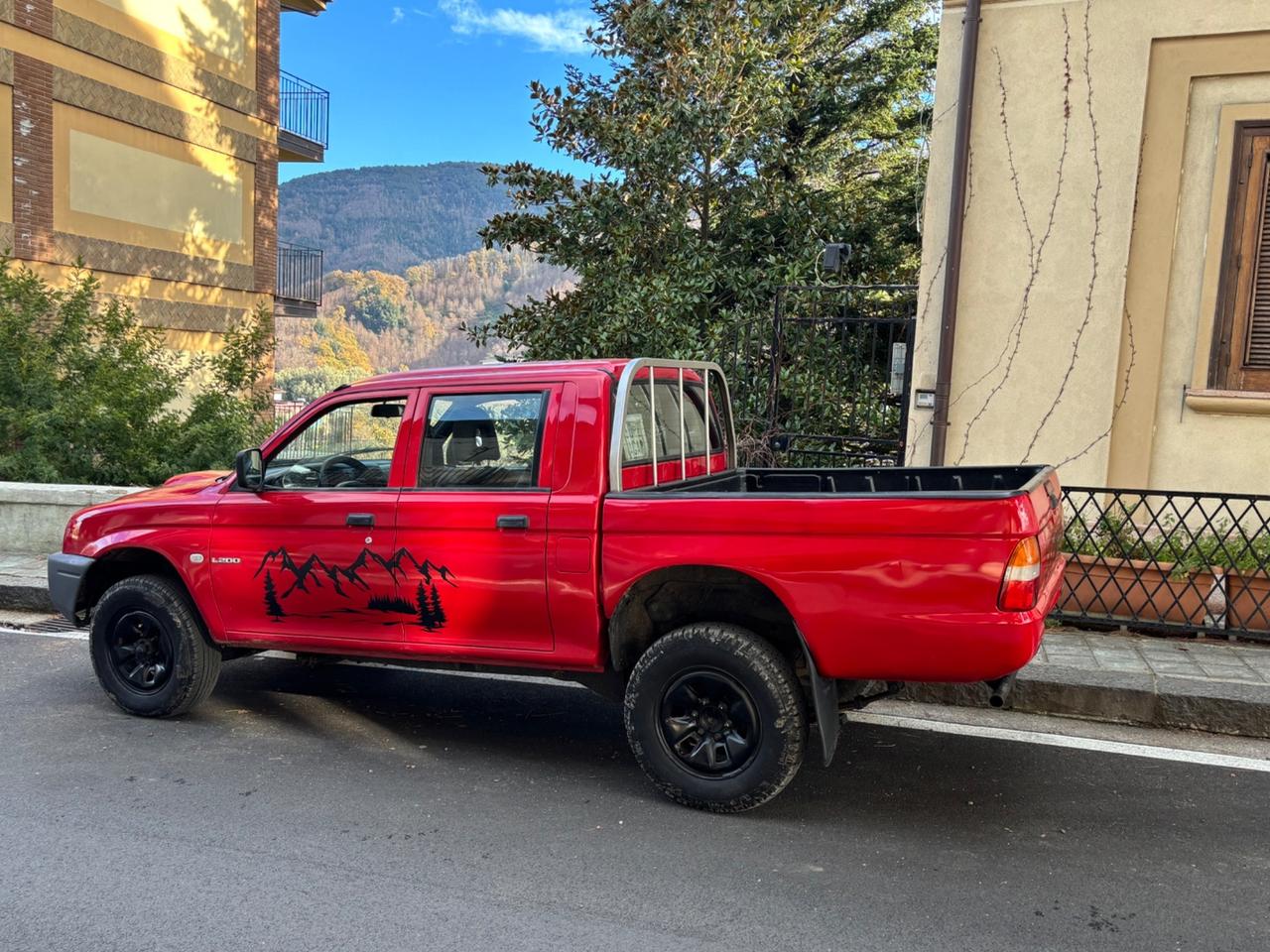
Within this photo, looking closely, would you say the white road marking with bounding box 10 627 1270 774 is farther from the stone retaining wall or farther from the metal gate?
the stone retaining wall

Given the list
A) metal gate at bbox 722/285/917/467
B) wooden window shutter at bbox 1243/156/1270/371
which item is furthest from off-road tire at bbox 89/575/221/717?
wooden window shutter at bbox 1243/156/1270/371

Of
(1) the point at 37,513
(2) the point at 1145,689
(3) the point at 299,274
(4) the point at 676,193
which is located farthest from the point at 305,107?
(2) the point at 1145,689

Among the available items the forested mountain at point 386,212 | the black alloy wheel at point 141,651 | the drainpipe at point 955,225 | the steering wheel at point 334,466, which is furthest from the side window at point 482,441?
the forested mountain at point 386,212

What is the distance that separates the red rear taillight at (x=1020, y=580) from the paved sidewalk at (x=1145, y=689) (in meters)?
1.95

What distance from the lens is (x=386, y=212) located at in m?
102

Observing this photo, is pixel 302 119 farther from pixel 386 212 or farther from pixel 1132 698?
pixel 386 212

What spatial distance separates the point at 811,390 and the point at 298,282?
18086 mm

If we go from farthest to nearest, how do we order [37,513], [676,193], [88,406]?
1. [676,193]
2. [88,406]
3. [37,513]

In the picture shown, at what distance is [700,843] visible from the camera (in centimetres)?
389

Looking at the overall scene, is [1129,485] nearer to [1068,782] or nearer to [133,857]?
[1068,782]

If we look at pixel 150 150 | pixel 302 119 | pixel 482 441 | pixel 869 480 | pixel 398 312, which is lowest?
pixel 869 480

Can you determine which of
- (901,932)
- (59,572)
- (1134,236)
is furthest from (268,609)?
(1134,236)

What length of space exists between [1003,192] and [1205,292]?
1.67 meters

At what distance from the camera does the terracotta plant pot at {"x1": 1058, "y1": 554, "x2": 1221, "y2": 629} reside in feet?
21.6
